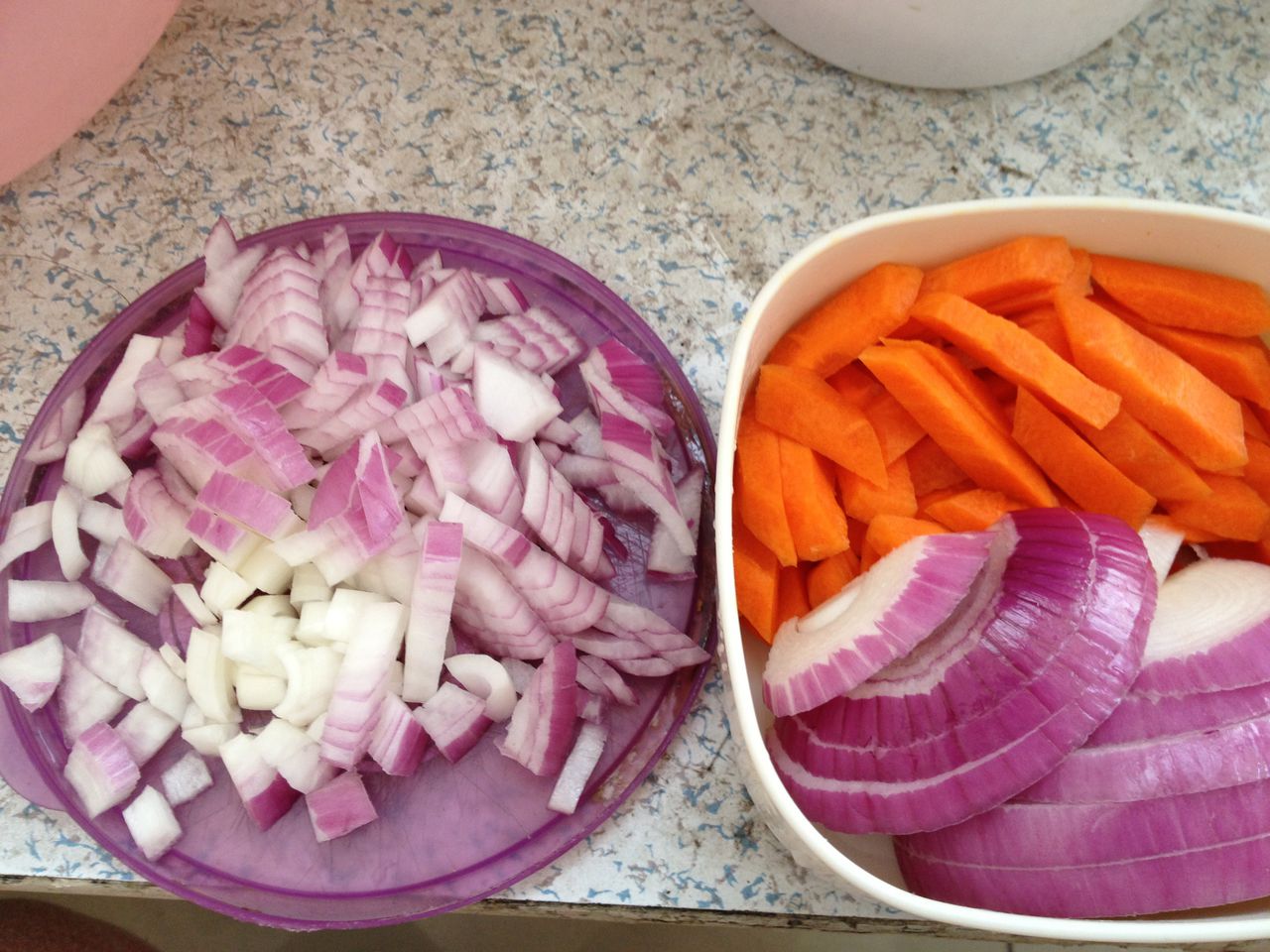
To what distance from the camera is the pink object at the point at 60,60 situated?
0.73 metres

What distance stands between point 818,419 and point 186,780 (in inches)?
22.1

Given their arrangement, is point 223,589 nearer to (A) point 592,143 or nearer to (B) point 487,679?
(B) point 487,679

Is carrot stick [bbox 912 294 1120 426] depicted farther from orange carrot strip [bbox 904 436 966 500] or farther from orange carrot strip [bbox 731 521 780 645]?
orange carrot strip [bbox 731 521 780 645]

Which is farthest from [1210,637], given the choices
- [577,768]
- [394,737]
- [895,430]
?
[394,737]

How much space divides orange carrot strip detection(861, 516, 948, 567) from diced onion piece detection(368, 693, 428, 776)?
0.37m

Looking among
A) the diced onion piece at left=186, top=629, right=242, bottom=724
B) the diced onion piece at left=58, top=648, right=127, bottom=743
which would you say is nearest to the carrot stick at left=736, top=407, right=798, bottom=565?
the diced onion piece at left=186, top=629, right=242, bottom=724

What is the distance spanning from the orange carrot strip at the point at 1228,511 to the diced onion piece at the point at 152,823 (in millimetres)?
778

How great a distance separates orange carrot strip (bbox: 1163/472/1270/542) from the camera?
2.16ft

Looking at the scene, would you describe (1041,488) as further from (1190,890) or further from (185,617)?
(185,617)

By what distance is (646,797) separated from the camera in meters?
0.80

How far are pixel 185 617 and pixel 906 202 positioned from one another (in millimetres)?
736

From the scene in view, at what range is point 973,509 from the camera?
2.16 feet

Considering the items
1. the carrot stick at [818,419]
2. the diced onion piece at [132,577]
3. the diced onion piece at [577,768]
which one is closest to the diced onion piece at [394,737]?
the diced onion piece at [577,768]

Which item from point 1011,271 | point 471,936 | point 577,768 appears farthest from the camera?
point 471,936
